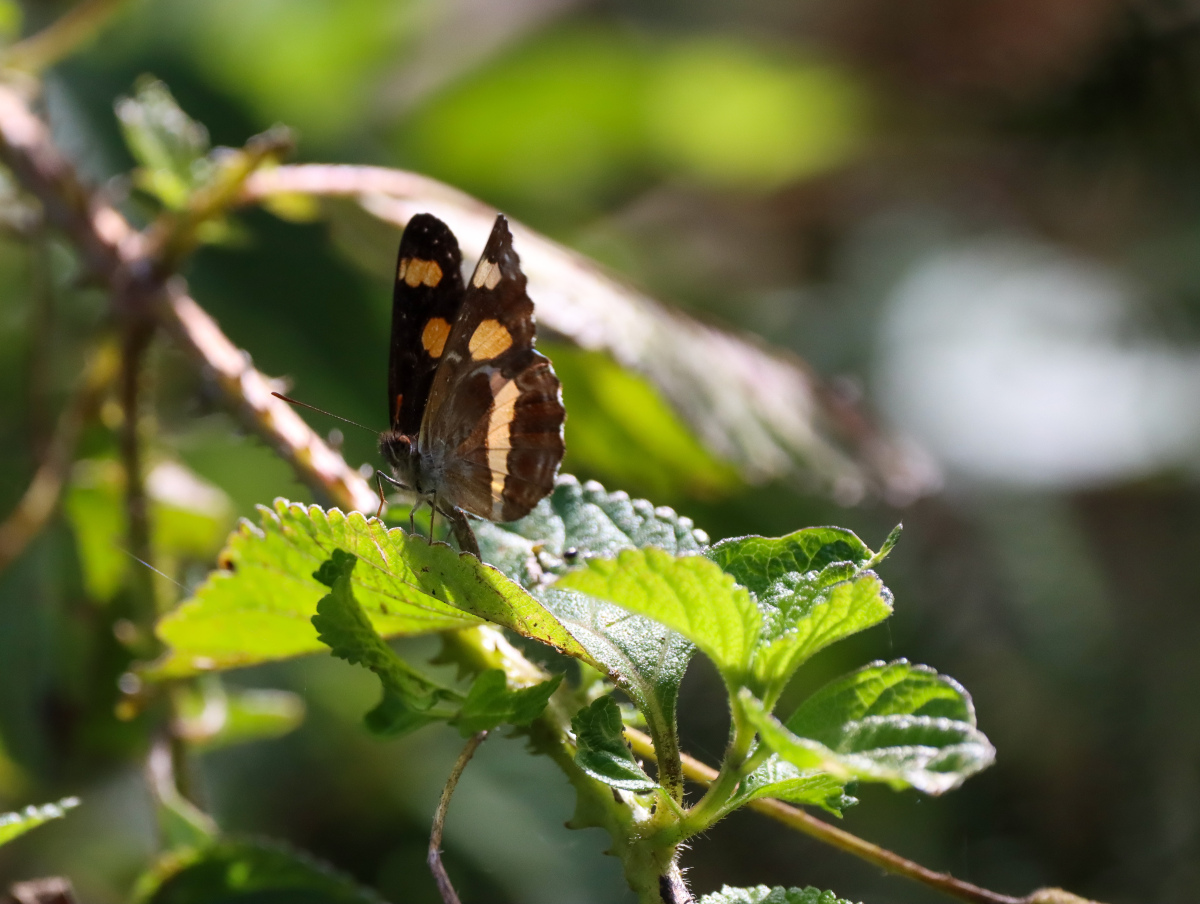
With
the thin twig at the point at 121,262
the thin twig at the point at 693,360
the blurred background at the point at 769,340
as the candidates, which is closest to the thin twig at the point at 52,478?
the blurred background at the point at 769,340

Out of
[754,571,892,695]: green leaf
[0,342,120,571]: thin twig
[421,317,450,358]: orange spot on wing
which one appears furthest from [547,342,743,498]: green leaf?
[754,571,892,695]: green leaf

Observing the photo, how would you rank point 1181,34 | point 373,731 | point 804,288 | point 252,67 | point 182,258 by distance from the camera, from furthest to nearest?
point 804,288, point 252,67, point 1181,34, point 182,258, point 373,731

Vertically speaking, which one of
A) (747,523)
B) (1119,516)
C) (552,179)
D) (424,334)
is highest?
(552,179)

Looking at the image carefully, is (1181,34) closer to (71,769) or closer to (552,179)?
(552,179)

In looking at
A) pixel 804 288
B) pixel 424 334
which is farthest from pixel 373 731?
pixel 804 288

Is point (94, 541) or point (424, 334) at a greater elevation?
point (424, 334)

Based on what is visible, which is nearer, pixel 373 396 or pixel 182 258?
pixel 182 258

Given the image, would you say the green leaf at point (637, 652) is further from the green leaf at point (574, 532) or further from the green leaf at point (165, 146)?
the green leaf at point (165, 146)
